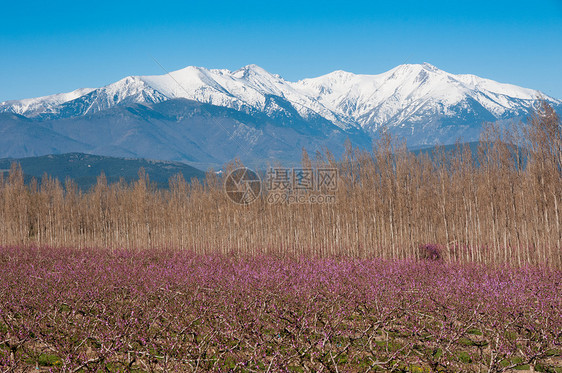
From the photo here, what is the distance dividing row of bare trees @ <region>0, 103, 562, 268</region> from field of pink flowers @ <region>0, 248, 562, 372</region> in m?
5.44

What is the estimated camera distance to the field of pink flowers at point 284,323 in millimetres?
8820

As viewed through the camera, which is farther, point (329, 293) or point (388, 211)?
point (388, 211)

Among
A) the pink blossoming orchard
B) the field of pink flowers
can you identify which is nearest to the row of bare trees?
the pink blossoming orchard

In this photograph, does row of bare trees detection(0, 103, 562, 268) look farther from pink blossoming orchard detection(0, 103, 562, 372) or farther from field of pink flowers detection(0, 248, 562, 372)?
field of pink flowers detection(0, 248, 562, 372)

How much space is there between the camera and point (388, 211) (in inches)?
1103

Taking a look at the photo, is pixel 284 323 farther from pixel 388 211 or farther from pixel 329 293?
pixel 388 211

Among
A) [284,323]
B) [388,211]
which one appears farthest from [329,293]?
[388,211]

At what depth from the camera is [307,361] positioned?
988cm

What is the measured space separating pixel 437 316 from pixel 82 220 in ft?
151

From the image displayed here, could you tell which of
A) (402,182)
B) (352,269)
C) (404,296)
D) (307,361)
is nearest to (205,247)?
(402,182)

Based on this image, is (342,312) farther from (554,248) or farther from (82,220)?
(82,220)

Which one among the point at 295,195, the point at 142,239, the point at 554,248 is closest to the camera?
the point at 554,248

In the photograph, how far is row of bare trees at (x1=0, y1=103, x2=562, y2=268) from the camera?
2095 centimetres

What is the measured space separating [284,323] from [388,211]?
17910 mm
